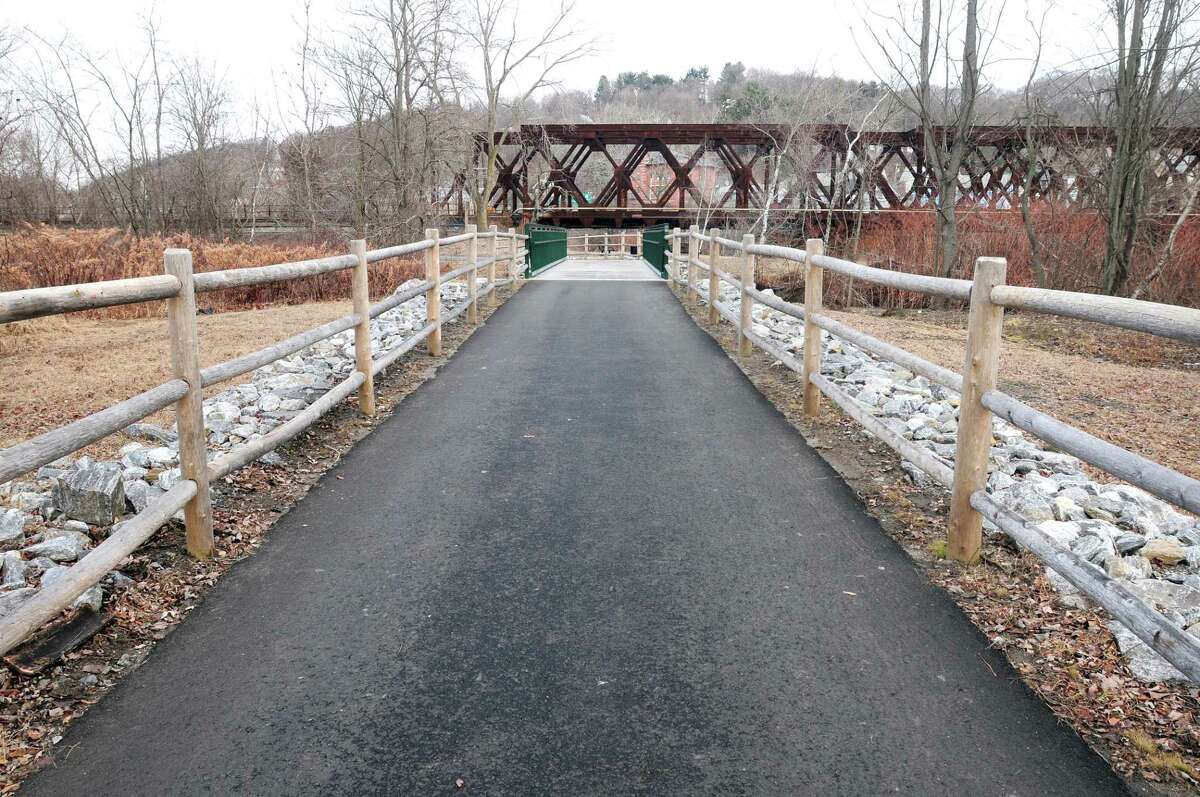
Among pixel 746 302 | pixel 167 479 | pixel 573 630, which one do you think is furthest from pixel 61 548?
pixel 746 302

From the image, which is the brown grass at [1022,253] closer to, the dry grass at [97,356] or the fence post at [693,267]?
the fence post at [693,267]

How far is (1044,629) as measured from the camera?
125 inches

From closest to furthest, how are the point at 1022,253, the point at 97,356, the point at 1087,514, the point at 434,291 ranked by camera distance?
the point at 1087,514 → the point at 434,291 → the point at 97,356 → the point at 1022,253

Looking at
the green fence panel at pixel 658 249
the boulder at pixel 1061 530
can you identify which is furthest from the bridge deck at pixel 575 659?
the green fence panel at pixel 658 249

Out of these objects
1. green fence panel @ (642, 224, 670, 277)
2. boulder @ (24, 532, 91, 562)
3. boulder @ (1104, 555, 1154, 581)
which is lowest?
boulder @ (1104, 555, 1154, 581)

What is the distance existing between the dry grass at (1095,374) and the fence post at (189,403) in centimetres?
571

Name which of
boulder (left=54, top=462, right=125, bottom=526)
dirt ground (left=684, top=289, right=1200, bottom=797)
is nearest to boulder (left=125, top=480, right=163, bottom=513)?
boulder (left=54, top=462, right=125, bottom=526)

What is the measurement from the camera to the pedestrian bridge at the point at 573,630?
7.89ft

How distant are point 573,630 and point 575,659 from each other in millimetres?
201

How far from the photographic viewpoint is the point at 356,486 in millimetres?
4797

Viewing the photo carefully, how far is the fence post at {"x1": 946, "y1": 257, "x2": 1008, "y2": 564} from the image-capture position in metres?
3.57

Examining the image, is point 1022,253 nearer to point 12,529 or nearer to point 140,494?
point 140,494

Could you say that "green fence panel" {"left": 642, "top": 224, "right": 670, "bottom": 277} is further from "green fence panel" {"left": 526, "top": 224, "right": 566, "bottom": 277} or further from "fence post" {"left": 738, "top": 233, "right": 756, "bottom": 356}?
"fence post" {"left": 738, "top": 233, "right": 756, "bottom": 356}

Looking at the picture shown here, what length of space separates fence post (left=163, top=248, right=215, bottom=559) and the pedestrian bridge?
13 millimetres
